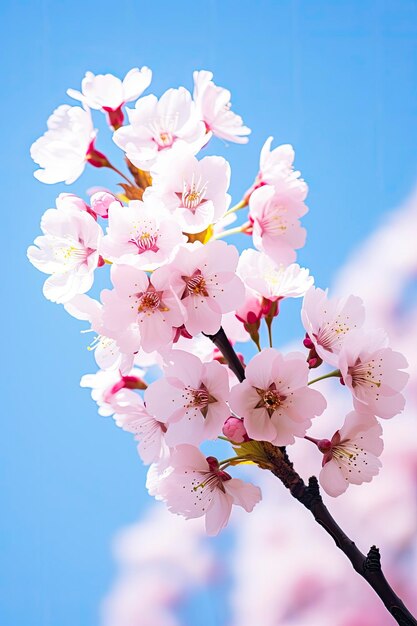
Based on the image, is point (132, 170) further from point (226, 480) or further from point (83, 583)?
point (83, 583)

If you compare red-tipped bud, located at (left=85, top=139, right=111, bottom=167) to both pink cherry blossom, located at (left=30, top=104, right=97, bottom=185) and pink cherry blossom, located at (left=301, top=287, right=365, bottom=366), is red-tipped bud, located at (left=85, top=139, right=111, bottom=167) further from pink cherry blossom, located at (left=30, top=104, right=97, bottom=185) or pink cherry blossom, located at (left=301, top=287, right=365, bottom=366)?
pink cherry blossom, located at (left=301, top=287, right=365, bottom=366)

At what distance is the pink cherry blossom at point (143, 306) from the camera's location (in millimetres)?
855

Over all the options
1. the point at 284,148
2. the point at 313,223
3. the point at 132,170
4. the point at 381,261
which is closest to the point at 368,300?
the point at 381,261

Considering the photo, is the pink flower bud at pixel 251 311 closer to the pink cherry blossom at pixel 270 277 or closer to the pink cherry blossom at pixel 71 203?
the pink cherry blossom at pixel 270 277

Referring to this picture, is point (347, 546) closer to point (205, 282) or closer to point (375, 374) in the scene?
point (375, 374)

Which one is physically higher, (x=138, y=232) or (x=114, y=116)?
(x=114, y=116)

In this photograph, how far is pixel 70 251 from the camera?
3.09 ft

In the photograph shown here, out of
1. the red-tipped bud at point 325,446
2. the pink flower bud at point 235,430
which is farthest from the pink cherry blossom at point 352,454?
the pink flower bud at point 235,430

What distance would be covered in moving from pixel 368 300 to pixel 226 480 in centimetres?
114

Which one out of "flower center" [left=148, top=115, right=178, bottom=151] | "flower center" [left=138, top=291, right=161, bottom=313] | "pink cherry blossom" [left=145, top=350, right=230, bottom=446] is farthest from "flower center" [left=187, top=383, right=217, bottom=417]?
"flower center" [left=148, top=115, right=178, bottom=151]

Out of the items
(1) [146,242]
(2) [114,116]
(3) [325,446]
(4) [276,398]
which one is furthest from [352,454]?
(2) [114,116]

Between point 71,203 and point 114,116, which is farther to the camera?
point 114,116

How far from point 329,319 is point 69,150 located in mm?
425

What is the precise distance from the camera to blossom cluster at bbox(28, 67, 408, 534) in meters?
0.87
